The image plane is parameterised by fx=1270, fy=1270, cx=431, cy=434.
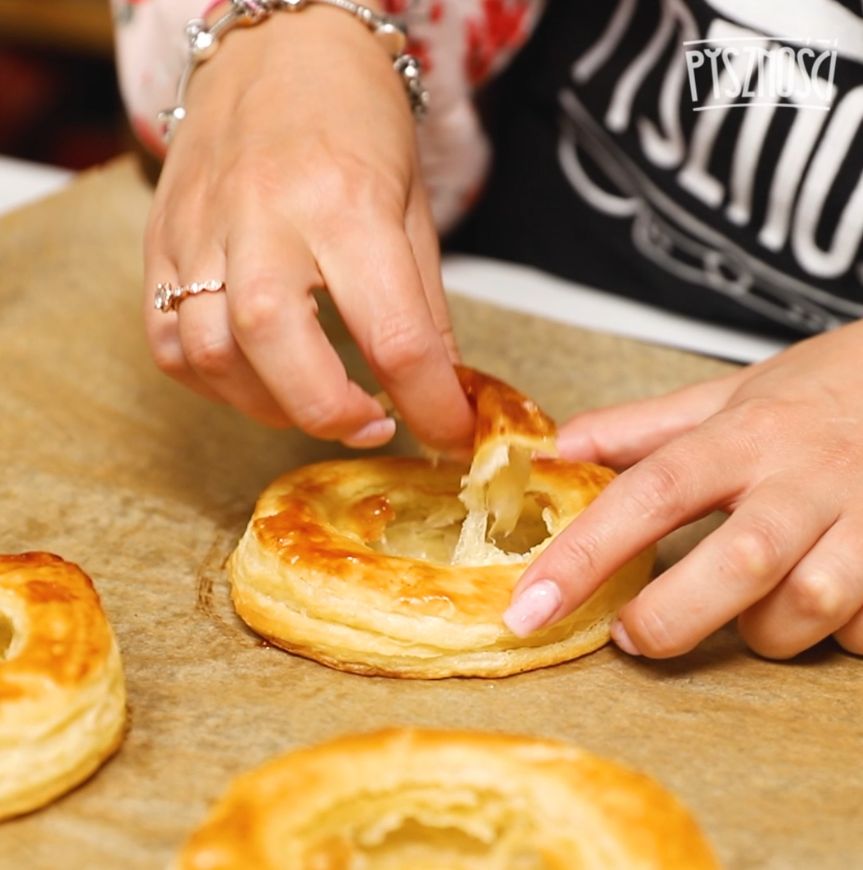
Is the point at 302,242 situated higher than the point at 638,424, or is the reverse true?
the point at 302,242

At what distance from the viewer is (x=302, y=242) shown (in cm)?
119

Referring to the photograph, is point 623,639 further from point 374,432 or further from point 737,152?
point 737,152

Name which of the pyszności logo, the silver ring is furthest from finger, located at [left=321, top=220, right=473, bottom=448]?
the pyszności logo

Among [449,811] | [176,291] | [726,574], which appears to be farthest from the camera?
[176,291]

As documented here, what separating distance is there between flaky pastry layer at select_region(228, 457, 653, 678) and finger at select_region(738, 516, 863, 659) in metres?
0.15

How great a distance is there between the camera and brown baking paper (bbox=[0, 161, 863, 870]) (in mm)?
1014

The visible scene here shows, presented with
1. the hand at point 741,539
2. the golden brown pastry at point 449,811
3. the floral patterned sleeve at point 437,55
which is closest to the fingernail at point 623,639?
the hand at point 741,539

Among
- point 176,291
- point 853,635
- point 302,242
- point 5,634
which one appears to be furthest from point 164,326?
point 853,635

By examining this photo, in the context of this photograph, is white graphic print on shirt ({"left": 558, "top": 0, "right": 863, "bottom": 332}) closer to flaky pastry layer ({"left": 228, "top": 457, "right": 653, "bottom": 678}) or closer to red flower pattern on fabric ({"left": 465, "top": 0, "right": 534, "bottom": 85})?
red flower pattern on fabric ({"left": 465, "top": 0, "right": 534, "bottom": 85})

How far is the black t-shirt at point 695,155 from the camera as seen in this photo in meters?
1.60

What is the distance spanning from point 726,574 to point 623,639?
13 cm

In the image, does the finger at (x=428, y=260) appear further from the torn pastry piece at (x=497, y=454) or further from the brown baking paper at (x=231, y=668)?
the brown baking paper at (x=231, y=668)

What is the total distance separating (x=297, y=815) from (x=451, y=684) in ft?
1.03

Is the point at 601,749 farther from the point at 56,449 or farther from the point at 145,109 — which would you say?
the point at 145,109
